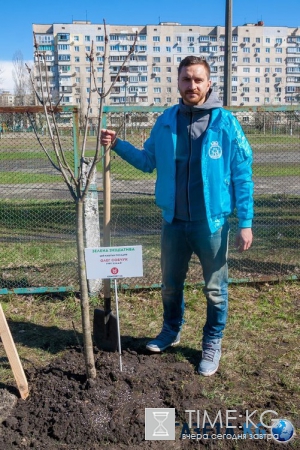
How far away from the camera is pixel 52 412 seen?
9.39 feet

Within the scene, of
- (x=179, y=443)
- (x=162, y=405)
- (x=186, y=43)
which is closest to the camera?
(x=179, y=443)

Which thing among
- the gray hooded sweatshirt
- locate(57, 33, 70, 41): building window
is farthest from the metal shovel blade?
locate(57, 33, 70, 41): building window

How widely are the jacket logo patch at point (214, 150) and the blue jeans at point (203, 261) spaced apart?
0.45 meters

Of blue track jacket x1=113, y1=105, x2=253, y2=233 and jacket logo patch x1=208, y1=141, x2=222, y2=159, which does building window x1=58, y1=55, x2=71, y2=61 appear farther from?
jacket logo patch x1=208, y1=141, x2=222, y2=159

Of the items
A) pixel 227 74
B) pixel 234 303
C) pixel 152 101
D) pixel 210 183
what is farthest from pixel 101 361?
pixel 152 101

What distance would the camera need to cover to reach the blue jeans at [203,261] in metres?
3.20

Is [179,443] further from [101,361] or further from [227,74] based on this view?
[227,74]

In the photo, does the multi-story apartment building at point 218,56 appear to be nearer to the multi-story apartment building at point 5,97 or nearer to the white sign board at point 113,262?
the multi-story apartment building at point 5,97

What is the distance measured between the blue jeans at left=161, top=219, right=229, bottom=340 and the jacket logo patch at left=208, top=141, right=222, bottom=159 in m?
0.45

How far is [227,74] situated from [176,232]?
6.85 metres

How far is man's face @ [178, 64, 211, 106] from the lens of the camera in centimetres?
296

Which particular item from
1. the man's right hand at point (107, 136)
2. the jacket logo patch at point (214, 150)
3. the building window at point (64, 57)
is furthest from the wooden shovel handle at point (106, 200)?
the building window at point (64, 57)

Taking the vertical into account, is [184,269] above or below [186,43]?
below

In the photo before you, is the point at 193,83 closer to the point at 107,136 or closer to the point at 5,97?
the point at 107,136
